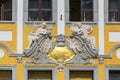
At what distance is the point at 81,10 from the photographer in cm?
3303

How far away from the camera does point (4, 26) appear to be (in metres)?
32.6

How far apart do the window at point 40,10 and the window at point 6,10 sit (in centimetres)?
→ 78

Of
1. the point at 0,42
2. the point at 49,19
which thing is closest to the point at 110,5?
the point at 49,19

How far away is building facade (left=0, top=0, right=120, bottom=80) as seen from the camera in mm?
32500

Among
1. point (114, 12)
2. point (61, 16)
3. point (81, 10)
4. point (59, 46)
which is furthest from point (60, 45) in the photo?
point (114, 12)

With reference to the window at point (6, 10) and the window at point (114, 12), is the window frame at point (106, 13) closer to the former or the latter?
the window at point (114, 12)

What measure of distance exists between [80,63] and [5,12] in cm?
360

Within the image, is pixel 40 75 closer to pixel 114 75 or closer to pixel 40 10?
pixel 40 10

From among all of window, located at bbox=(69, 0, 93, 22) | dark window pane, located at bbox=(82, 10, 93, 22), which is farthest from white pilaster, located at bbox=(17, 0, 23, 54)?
dark window pane, located at bbox=(82, 10, 93, 22)

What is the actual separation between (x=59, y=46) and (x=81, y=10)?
173 cm

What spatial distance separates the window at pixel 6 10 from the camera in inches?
1296

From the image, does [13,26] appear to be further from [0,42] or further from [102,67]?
[102,67]

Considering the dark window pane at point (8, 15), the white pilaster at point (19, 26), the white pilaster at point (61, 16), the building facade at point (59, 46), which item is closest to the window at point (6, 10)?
the dark window pane at point (8, 15)

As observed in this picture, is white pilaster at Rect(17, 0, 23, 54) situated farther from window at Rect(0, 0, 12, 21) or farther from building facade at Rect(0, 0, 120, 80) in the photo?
window at Rect(0, 0, 12, 21)
